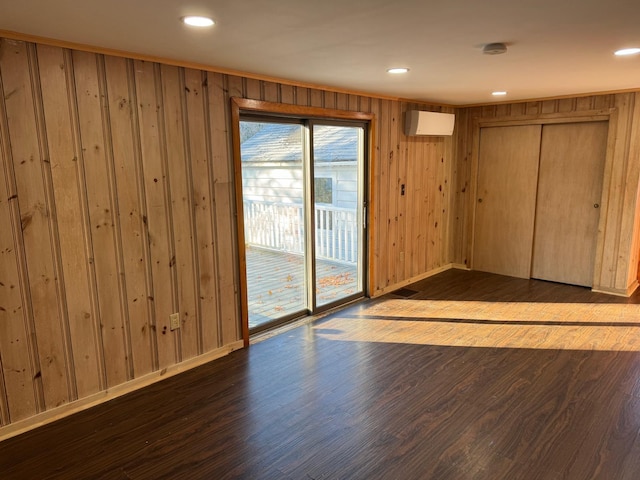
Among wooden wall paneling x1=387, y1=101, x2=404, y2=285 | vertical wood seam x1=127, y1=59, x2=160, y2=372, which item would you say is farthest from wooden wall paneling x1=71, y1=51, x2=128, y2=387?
wooden wall paneling x1=387, y1=101, x2=404, y2=285

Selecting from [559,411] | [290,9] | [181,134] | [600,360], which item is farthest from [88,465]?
[600,360]

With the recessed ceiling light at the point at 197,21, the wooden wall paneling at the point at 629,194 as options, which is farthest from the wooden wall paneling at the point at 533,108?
the recessed ceiling light at the point at 197,21

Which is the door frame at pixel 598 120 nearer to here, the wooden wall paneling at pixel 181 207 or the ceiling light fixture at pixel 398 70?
the ceiling light fixture at pixel 398 70

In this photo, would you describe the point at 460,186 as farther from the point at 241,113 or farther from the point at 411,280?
the point at 241,113

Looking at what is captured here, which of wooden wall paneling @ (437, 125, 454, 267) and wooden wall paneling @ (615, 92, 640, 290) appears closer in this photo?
wooden wall paneling @ (615, 92, 640, 290)

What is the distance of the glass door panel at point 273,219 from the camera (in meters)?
3.69

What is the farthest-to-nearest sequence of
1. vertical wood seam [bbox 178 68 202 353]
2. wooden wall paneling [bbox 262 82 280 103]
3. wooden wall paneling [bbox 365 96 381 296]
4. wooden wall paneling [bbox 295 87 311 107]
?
wooden wall paneling [bbox 365 96 381 296] < wooden wall paneling [bbox 295 87 311 107] < wooden wall paneling [bbox 262 82 280 103] < vertical wood seam [bbox 178 68 202 353]

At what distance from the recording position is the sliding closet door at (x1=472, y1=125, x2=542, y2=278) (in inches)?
210

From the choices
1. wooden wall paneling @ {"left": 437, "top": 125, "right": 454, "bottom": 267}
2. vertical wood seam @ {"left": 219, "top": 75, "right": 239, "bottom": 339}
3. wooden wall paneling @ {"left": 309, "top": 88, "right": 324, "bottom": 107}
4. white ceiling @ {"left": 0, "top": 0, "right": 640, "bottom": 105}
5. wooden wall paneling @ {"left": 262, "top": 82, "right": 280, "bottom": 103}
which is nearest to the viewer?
white ceiling @ {"left": 0, "top": 0, "right": 640, "bottom": 105}

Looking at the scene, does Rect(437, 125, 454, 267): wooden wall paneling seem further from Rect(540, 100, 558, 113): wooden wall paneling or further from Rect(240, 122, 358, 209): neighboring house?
Rect(240, 122, 358, 209): neighboring house

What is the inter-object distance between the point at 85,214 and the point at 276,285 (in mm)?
2053

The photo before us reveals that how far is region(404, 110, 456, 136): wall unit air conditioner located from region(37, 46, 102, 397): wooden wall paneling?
3458 mm

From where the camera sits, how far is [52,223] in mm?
2500

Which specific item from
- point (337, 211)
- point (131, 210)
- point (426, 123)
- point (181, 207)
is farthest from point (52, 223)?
point (426, 123)
